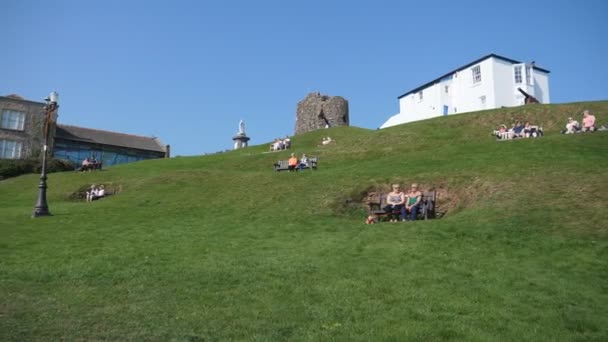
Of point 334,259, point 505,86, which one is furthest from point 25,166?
point 505,86

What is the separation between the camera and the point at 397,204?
1827 centimetres

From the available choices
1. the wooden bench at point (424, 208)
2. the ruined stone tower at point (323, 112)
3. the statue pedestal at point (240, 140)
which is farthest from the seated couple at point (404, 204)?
the statue pedestal at point (240, 140)

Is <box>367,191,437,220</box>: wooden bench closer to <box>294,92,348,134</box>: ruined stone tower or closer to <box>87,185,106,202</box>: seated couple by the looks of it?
<box>87,185,106,202</box>: seated couple

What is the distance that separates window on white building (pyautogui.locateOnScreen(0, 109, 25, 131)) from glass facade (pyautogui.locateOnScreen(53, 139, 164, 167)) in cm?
479

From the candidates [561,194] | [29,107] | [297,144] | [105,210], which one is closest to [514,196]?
[561,194]

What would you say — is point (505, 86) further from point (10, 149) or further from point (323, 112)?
point (10, 149)

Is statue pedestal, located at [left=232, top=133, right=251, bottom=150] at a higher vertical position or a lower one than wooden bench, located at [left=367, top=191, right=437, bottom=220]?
higher

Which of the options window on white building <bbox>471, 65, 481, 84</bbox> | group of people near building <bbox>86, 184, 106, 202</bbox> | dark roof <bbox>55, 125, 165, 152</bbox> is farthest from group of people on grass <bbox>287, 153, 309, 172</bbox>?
dark roof <bbox>55, 125, 165, 152</bbox>

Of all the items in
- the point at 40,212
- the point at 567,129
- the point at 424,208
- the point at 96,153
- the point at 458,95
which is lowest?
the point at 40,212

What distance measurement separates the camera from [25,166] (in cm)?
5200

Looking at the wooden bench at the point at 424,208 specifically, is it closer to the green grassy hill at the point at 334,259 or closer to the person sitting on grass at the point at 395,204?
the person sitting on grass at the point at 395,204

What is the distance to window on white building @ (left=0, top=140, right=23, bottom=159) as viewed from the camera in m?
58.2

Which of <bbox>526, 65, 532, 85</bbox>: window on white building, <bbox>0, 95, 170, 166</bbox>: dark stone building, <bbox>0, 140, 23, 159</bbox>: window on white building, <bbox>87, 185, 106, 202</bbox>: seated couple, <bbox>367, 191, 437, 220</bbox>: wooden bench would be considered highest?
<bbox>526, 65, 532, 85</bbox>: window on white building

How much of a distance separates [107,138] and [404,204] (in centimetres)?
6198
